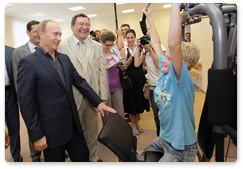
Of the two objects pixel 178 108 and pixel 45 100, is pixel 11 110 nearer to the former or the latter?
pixel 45 100

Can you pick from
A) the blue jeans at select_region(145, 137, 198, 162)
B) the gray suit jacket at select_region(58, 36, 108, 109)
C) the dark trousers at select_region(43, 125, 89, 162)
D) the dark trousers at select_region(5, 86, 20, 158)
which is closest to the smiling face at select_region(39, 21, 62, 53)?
the gray suit jacket at select_region(58, 36, 108, 109)

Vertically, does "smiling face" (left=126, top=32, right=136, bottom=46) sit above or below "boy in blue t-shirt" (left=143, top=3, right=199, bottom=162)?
above

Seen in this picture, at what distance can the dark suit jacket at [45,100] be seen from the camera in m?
1.11

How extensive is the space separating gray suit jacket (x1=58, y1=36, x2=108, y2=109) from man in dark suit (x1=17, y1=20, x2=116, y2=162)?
0.30 meters

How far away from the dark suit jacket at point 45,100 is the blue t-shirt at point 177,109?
2.28 ft

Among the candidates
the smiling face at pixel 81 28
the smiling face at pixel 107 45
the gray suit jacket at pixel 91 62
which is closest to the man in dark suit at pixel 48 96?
the gray suit jacket at pixel 91 62

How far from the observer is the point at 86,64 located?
1.70m

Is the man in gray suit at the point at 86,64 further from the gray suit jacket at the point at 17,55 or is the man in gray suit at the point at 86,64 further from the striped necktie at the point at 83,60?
the gray suit jacket at the point at 17,55

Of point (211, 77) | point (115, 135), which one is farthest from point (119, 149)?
point (211, 77)

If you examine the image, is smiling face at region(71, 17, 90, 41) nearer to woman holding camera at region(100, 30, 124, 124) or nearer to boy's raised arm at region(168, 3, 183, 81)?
woman holding camera at region(100, 30, 124, 124)

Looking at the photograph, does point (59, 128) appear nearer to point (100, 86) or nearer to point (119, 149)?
point (119, 149)

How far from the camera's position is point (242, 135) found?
98cm

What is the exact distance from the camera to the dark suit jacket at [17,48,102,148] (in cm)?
111

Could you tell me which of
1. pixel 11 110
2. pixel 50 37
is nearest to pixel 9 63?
pixel 11 110
